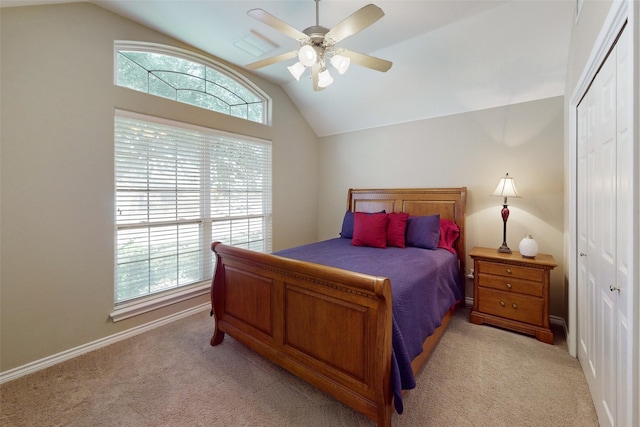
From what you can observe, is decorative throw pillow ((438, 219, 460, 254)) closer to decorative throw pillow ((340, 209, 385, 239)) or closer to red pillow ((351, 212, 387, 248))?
red pillow ((351, 212, 387, 248))

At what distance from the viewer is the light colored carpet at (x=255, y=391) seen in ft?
5.16

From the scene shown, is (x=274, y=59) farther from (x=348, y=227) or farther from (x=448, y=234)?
(x=448, y=234)

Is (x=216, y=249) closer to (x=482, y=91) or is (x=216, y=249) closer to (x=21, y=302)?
(x=21, y=302)

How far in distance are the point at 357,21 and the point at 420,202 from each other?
242 cm

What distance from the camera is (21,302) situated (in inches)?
76.7

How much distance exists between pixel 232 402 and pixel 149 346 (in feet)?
3.77

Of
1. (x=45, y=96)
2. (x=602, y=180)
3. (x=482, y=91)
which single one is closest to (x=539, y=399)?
(x=602, y=180)

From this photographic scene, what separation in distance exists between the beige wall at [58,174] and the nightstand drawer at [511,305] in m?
3.46

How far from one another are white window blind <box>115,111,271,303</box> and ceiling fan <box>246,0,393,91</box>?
4.19 feet

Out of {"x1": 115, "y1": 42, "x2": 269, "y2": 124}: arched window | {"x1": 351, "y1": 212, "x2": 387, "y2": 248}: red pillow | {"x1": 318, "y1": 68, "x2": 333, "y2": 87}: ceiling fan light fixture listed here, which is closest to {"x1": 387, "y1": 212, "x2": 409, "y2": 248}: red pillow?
{"x1": 351, "y1": 212, "x2": 387, "y2": 248}: red pillow

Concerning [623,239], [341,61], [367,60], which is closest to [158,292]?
[341,61]

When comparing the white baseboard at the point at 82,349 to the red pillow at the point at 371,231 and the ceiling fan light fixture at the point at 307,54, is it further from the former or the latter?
the ceiling fan light fixture at the point at 307,54

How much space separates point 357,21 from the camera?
5.33 ft

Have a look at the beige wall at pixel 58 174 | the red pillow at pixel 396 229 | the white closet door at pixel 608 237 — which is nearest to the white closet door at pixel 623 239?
the white closet door at pixel 608 237
